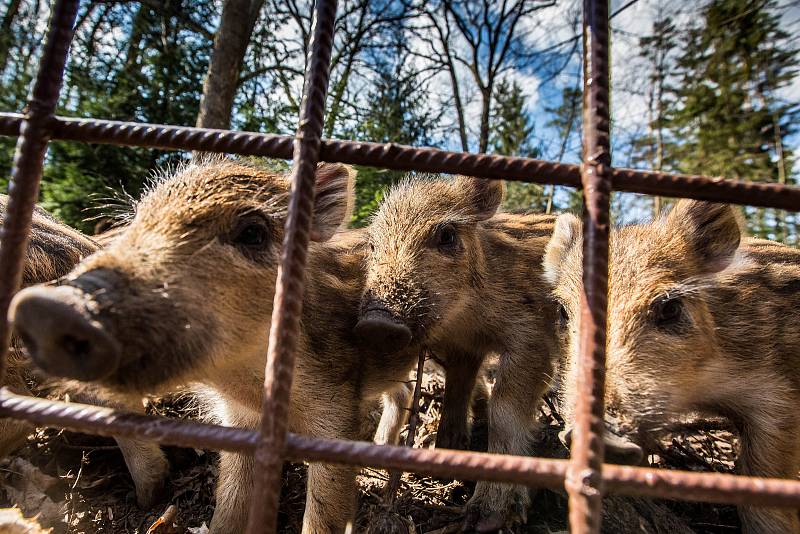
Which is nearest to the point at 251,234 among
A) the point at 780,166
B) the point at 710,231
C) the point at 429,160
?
the point at 429,160

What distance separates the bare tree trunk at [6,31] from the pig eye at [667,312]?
477 inches

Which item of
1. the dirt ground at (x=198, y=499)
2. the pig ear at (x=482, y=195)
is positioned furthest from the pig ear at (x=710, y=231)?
the pig ear at (x=482, y=195)

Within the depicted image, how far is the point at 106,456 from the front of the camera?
148 inches

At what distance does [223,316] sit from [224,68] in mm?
5516

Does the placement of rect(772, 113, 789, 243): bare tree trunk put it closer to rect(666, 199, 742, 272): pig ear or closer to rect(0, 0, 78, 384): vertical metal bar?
rect(666, 199, 742, 272): pig ear

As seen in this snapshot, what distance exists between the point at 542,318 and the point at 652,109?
58.2 feet

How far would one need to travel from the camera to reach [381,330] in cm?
300

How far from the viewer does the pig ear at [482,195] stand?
450 centimetres

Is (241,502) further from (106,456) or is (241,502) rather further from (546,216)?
(546,216)

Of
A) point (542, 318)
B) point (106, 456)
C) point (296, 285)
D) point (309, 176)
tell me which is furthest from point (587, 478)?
point (106, 456)

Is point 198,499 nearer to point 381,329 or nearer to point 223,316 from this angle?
point 381,329

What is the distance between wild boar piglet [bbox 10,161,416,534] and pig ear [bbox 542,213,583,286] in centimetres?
132

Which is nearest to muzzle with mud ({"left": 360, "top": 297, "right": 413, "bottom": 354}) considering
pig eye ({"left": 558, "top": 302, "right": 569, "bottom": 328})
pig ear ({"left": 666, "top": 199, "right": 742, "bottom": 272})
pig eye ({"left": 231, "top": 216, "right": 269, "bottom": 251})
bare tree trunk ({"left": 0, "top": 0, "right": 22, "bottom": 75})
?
pig eye ({"left": 231, "top": 216, "right": 269, "bottom": 251})

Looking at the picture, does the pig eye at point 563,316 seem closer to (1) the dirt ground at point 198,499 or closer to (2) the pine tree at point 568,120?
(1) the dirt ground at point 198,499
